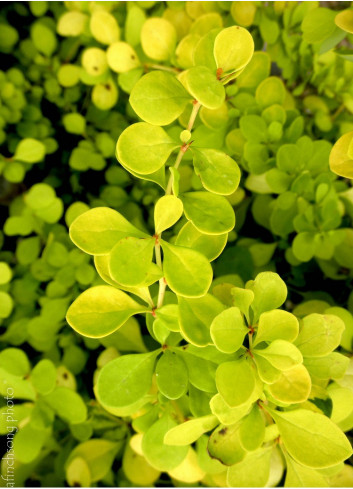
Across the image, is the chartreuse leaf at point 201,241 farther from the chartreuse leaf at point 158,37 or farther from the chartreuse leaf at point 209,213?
the chartreuse leaf at point 158,37

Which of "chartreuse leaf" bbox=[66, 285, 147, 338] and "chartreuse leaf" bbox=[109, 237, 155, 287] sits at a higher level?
"chartreuse leaf" bbox=[109, 237, 155, 287]

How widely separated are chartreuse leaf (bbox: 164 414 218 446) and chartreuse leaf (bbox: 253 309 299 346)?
118 mm

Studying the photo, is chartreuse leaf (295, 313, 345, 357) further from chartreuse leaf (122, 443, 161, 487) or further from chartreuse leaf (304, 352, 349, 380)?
chartreuse leaf (122, 443, 161, 487)

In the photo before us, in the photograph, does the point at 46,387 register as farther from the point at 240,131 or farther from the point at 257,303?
the point at 240,131

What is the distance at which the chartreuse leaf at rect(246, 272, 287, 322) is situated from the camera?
44 centimetres

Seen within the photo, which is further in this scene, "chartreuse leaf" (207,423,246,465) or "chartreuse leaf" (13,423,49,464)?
"chartreuse leaf" (13,423,49,464)

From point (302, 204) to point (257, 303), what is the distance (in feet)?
0.88

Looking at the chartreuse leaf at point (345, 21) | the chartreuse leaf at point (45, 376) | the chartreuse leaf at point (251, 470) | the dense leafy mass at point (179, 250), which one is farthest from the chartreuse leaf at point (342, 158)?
the chartreuse leaf at point (45, 376)

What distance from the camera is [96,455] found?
2.15 feet

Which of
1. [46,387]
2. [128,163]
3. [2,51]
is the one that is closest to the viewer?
[128,163]

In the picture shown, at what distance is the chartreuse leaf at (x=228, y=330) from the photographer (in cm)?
39

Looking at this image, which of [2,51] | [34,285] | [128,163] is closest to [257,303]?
[128,163]

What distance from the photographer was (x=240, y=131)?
0.68 meters

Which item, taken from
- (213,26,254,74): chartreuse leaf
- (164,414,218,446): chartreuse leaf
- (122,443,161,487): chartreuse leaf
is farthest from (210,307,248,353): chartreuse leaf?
(122,443,161,487): chartreuse leaf
